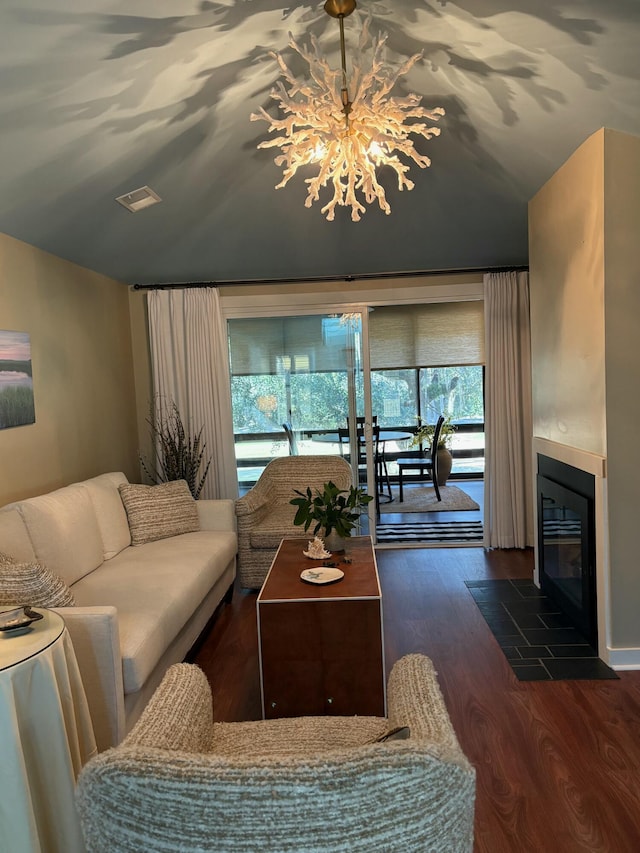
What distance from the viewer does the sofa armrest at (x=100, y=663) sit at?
2.14 m

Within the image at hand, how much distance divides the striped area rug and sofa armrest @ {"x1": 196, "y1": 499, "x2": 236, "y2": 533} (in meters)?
1.76

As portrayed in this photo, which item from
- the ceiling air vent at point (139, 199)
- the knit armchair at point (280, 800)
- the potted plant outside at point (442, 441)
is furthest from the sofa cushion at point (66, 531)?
the potted plant outside at point (442, 441)

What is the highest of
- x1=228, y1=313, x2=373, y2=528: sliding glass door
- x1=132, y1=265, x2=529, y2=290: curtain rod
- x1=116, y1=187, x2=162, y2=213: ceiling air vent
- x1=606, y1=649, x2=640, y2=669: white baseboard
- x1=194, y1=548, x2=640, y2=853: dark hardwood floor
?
x1=116, y1=187, x2=162, y2=213: ceiling air vent

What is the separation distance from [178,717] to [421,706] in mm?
554

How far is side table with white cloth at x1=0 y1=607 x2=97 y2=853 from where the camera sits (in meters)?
1.62

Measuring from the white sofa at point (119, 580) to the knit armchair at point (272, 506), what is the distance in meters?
0.13

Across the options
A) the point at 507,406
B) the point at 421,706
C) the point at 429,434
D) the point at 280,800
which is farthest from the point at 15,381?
the point at 429,434

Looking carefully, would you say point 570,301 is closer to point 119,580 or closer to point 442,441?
point 119,580

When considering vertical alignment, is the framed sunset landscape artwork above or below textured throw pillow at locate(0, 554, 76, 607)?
above

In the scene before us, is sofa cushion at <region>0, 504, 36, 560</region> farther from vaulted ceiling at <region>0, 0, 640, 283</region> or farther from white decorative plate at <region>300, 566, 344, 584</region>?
vaulted ceiling at <region>0, 0, 640, 283</region>

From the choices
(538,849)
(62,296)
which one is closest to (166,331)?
(62,296)

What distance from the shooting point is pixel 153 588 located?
2.88 meters

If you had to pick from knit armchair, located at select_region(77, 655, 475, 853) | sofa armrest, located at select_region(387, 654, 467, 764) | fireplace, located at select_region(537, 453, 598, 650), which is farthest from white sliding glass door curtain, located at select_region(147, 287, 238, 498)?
knit armchair, located at select_region(77, 655, 475, 853)

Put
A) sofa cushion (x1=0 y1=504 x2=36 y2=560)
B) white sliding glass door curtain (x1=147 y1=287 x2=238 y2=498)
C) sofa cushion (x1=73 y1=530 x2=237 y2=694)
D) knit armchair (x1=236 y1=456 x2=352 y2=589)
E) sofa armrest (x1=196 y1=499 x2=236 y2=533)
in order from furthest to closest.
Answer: white sliding glass door curtain (x1=147 y1=287 x2=238 y2=498) < knit armchair (x1=236 y1=456 x2=352 y2=589) < sofa armrest (x1=196 y1=499 x2=236 y2=533) < sofa cushion (x1=0 y1=504 x2=36 y2=560) < sofa cushion (x1=73 y1=530 x2=237 y2=694)
